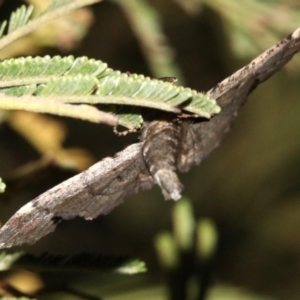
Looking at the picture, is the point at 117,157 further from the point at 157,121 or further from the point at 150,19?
the point at 150,19

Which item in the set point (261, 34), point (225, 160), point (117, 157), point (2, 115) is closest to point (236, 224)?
point (225, 160)

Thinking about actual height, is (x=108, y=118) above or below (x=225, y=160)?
below

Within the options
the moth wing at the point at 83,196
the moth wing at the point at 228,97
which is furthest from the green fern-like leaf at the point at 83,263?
the moth wing at the point at 228,97

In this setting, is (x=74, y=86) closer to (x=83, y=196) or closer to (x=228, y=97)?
(x=83, y=196)

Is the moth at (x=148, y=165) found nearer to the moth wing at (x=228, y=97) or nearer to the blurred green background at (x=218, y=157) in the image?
the moth wing at (x=228, y=97)

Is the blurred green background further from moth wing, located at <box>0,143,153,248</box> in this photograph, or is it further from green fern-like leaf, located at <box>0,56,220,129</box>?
green fern-like leaf, located at <box>0,56,220,129</box>

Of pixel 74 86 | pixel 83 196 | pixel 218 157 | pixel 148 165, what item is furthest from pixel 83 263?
pixel 218 157
